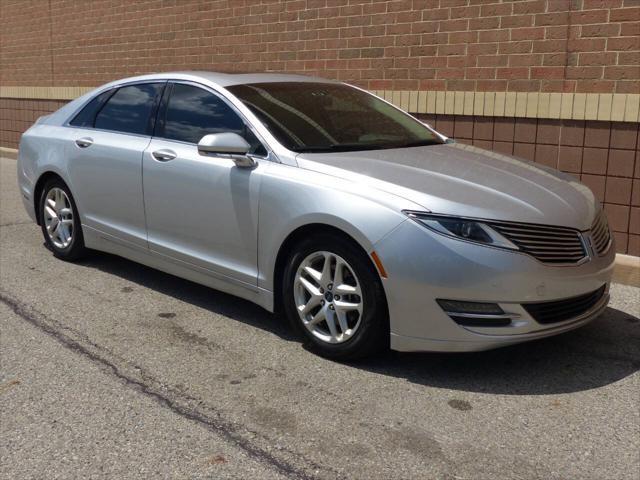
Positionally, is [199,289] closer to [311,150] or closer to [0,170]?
[311,150]

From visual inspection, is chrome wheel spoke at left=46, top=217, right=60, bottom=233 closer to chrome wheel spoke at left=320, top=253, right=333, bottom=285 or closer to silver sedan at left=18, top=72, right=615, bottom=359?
silver sedan at left=18, top=72, right=615, bottom=359

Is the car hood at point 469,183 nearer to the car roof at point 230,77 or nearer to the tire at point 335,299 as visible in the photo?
the tire at point 335,299

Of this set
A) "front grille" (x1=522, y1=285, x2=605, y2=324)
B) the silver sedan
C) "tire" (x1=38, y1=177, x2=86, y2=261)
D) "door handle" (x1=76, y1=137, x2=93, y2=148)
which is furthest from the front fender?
"tire" (x1=38, y1=177, x2=86, y2=261)

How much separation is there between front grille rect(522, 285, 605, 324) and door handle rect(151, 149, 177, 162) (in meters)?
2.59

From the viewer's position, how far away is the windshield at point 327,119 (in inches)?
192

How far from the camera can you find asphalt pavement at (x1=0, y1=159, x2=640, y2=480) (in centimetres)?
330

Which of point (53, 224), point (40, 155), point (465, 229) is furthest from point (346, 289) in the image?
point (40, 155)

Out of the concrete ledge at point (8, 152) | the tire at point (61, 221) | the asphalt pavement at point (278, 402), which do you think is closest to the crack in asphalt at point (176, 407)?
the asphalt pavement at point (278, 402)

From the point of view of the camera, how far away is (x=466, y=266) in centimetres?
386

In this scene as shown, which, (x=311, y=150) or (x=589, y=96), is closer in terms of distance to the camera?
(x=311, y=150)

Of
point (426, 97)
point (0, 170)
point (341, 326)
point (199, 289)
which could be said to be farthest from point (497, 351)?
point (0, 170)

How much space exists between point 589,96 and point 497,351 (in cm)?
298

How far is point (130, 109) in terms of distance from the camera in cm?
592

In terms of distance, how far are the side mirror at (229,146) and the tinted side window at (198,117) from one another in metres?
0.11
